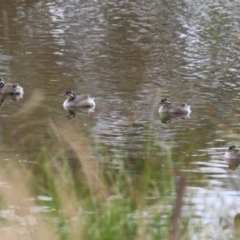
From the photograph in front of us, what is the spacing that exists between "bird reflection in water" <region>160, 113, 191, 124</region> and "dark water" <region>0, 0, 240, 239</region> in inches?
2.7

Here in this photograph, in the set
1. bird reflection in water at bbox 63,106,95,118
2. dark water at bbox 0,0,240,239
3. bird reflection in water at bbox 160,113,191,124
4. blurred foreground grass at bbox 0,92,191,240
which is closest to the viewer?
blurred foreground grass at bbox 0,92,191,240

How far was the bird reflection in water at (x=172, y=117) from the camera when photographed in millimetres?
12473

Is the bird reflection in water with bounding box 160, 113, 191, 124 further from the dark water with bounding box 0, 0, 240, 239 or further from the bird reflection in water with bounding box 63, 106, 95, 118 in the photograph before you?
the bird reflection in water with bounding box 63, 106, 95, 118

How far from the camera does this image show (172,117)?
41.9 ft

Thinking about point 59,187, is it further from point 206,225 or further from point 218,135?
point 218,135

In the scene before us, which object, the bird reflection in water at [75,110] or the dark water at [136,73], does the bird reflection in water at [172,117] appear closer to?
the dark water at [136,73]

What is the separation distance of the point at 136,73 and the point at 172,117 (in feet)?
10.2

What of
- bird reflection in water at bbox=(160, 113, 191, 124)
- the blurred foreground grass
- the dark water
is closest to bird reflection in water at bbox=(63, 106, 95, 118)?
the dark water

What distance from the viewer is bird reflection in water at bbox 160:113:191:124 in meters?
12.5

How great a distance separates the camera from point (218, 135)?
11547mm

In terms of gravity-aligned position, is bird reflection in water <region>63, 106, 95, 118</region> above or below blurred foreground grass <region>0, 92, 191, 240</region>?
below

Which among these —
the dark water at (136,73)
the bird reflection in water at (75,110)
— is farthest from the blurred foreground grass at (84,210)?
the bird reflection in water at (75,110)

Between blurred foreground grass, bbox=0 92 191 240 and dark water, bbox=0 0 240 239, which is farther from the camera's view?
dark water, bbox=0 0 240 239

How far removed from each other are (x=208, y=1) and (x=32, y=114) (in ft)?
41.1
